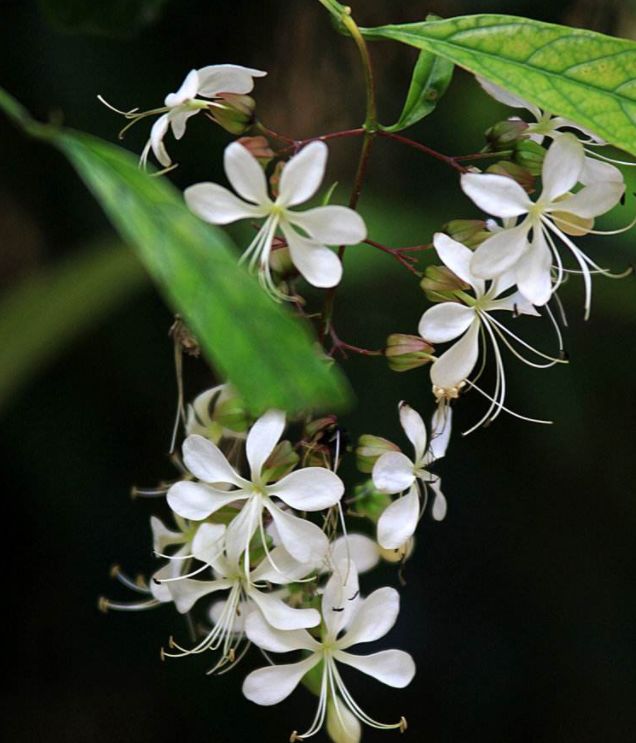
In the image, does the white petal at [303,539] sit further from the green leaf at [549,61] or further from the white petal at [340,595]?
the green leaf at [549,61]

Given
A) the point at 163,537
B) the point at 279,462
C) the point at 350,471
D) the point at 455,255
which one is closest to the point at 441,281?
the point at 455,255

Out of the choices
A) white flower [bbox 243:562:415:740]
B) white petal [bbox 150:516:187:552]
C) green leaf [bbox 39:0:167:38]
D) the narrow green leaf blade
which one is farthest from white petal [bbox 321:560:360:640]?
green leaf [bbox 39:0:167:38]

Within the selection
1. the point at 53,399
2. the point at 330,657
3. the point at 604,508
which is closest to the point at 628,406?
the point at 604,508

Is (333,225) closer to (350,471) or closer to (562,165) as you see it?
(562,165)

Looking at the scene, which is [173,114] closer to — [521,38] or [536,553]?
[521,38]

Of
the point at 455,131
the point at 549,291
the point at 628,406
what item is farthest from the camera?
the point at 628,406

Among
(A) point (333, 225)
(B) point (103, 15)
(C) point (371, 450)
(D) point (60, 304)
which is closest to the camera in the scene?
(A) point (333, 225)

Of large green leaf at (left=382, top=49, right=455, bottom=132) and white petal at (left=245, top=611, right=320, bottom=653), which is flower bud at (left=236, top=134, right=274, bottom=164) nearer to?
large green leaf at (left=382, top=49, right=455, bottom=132)
